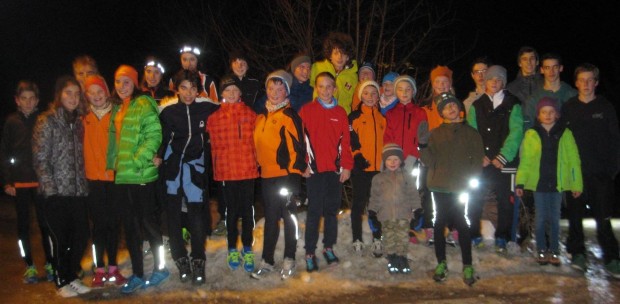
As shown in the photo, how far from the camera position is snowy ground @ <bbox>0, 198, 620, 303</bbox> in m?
5.68

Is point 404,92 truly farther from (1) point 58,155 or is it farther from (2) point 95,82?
(1) point 58,155

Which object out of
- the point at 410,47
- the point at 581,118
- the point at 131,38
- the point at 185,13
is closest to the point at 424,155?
the point at 581,118

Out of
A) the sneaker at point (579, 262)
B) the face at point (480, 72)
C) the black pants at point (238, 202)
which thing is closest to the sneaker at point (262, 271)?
the black pants at point (238, 202)

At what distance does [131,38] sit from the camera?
24.4m

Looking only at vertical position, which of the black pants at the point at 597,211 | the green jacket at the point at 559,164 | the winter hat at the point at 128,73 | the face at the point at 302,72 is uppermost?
the face at the point at 302,72

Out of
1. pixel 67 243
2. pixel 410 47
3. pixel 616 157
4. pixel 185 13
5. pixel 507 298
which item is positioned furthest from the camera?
pixel 185 13

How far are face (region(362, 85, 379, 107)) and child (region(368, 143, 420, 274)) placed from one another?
69 cm

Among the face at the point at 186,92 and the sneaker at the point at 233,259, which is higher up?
the face at the point at 186,92

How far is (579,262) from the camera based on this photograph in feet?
21.2

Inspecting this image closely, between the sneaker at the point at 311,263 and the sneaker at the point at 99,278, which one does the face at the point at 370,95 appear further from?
the sneaker at the point at 99,278

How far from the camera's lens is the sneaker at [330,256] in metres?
6.62

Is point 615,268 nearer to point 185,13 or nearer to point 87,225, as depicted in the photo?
point 87,225

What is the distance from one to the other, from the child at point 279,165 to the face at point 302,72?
3.40ft

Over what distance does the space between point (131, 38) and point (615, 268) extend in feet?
73.9
